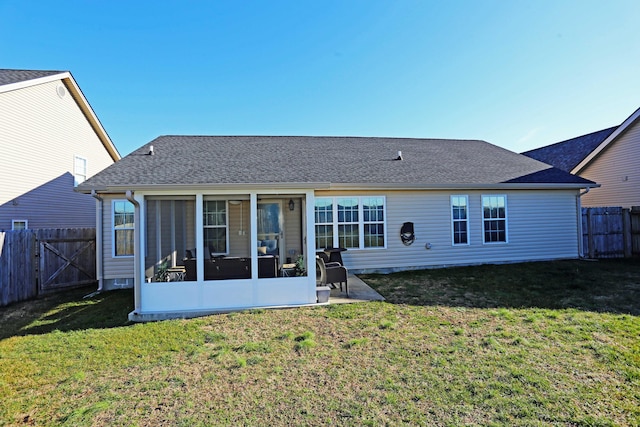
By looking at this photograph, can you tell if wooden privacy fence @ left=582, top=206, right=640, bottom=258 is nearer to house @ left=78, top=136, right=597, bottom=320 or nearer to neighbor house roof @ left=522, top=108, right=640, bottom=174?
house @ left=78, top=136, right=597, bottom=320

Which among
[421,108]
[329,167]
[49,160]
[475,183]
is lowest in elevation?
[475,183]

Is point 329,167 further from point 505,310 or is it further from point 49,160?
point 49,160

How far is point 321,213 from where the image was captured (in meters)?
9.59

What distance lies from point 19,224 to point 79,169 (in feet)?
11.7

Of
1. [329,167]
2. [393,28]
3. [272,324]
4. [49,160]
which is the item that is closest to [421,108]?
[393,28]

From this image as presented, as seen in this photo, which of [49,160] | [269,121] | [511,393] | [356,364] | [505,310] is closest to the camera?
[511,393]

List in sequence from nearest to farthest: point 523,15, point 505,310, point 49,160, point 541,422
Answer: point 541,422, point 505,310, point 523,15, point 49,160

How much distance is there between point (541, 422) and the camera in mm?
2793

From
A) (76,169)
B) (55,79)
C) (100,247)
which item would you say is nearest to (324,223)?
(100,247)

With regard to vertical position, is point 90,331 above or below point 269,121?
below

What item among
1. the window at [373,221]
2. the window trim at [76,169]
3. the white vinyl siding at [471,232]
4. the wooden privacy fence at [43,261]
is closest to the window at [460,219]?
the white vinyl siding at [471,232]

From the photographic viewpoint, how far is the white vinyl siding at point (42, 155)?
10.0 metres

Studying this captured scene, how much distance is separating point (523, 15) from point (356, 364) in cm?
1105

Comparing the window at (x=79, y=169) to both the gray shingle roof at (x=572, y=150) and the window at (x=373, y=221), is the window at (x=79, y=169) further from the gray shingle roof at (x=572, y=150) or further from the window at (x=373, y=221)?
the gray shingle roof at (x=572, y=150)
